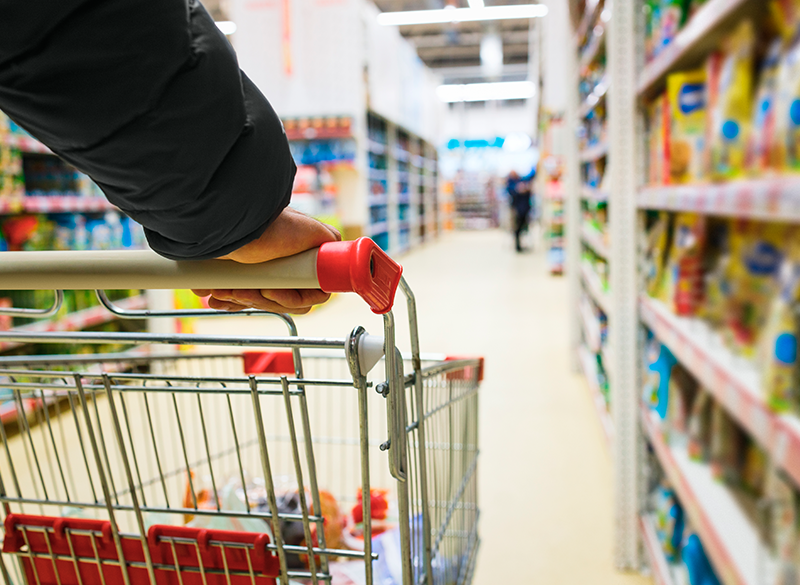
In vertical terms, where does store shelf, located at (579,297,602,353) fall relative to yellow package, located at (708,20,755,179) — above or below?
below

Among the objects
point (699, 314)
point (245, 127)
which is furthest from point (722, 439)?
point (245, 127)

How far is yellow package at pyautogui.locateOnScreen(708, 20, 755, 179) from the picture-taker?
1.15 m

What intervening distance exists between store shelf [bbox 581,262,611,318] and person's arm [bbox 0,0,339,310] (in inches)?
81.9

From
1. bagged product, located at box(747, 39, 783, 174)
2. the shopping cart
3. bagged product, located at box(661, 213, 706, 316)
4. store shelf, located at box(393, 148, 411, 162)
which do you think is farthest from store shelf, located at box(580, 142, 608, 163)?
store shelf, located at box(393, 148, 411, 162)

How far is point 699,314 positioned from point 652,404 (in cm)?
44

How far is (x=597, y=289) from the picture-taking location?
308 cm

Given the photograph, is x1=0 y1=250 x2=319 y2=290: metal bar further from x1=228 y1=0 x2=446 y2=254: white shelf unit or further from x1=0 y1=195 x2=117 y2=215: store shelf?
x1=228 y1=0 x2=446 y2=254: white shelf unit

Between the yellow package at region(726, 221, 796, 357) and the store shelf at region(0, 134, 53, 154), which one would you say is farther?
the store shelf at region(0, 134, 53, 154)

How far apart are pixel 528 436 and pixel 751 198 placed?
2245mm

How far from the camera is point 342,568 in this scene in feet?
3.62

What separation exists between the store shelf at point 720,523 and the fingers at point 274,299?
84 centimetres

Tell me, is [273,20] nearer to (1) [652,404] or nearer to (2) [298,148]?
(2) [298,148]

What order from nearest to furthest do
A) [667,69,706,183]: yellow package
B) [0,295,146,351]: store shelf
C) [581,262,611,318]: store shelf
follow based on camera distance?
[667,69,706,183]: yellow package
[581,262,611,318]: store shelf
[0,295,146,351]: store shelf

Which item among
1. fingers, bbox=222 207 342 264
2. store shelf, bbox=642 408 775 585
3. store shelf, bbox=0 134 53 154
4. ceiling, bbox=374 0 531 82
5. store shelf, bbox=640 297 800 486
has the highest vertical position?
ceiling, bbox=374 0 531 82
